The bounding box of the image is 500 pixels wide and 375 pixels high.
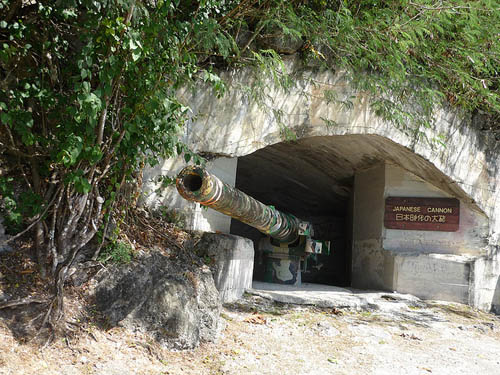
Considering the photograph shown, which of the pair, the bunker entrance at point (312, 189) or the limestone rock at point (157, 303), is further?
the bunker entrance at point (312, 189)

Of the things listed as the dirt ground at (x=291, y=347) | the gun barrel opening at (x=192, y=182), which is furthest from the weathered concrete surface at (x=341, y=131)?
the dirt ground at (x=291, y=347)

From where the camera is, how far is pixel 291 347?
4.31 meters

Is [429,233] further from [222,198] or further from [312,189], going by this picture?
[222,198]

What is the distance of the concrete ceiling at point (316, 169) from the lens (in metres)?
7.49

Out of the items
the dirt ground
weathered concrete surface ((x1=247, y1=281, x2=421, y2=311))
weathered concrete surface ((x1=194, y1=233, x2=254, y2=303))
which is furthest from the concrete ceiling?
weathered concrete surface ((x1=194, y1=233, x2=254, y2=303))

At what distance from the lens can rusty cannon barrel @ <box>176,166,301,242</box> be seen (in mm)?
3898

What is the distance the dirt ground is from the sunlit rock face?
4.28ft

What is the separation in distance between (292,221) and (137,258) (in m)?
3.13

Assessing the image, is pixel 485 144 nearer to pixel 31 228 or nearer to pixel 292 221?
pixel 292 221

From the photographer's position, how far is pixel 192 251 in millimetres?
4902

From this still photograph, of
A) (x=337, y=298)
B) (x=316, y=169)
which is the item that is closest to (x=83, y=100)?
(x=337, y=298)

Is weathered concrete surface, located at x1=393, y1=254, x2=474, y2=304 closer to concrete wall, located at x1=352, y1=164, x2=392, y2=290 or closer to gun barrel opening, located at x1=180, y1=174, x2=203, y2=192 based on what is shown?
Answer: concrete wall, located at x1=352, y1=164, x2=392, y2=290

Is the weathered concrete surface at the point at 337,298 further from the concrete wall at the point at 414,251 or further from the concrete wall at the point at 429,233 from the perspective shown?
the concrete wall at the point at 429,233

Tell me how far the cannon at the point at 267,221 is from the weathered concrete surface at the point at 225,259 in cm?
31
